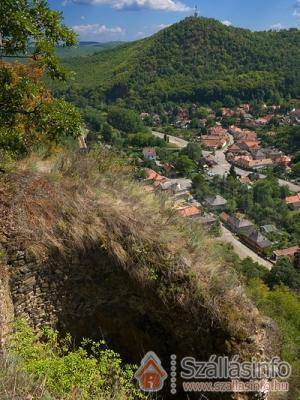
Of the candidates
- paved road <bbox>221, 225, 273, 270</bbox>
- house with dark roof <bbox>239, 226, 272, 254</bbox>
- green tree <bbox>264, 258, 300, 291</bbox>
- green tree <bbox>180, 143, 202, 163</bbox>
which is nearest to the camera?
green tree <bbox>264, 258, 300, 291</bbox>

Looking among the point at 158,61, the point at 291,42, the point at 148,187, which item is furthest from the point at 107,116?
the point at 148,187

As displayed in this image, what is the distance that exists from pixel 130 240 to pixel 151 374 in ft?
4.74

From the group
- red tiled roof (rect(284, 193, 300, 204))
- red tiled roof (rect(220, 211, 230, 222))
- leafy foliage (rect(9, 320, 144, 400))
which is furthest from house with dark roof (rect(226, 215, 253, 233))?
leafy foliage (rect(9, 320, 144, 400))

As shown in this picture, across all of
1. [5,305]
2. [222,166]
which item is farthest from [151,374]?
[222,166]

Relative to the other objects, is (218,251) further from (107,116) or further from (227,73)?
(227,73)

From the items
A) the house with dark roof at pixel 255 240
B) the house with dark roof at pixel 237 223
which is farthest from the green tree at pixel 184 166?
the house with dark roof at pixel 255 240

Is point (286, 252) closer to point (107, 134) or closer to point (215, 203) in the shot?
point (215, 203)

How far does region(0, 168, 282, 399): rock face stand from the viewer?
4.45 m

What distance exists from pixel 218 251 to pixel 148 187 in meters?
1.36

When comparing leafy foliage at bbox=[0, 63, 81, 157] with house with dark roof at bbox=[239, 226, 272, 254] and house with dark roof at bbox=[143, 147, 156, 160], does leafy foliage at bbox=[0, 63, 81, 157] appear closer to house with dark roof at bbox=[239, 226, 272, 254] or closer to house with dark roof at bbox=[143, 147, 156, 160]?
house with dark roof at bbox=[239, 226, 272, 254]

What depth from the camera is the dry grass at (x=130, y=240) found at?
454 centimetres

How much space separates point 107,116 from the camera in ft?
252

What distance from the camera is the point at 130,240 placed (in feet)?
15.7

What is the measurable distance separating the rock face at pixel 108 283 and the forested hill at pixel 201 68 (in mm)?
87145
